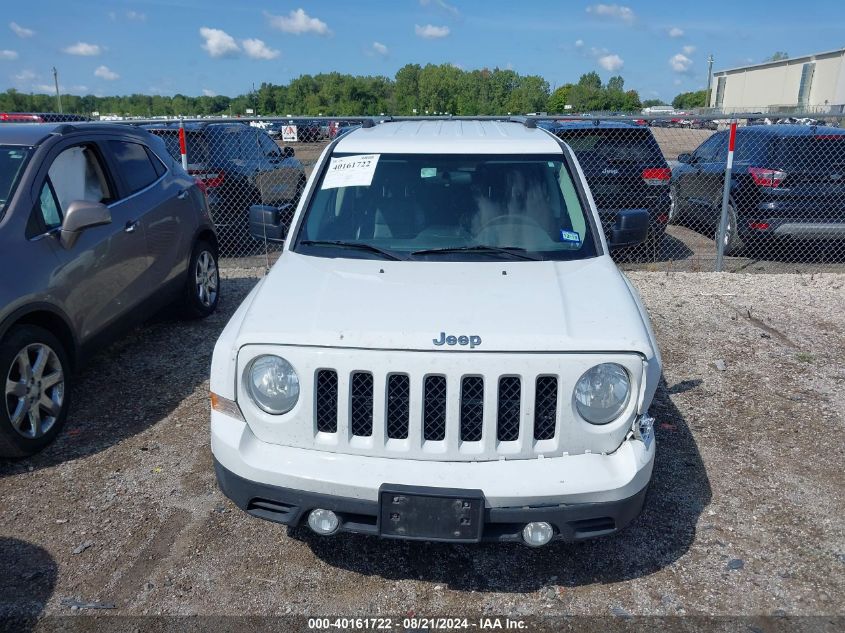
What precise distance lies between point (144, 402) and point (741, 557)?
3941mm

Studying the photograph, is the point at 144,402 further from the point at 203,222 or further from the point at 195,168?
the point at 195,168

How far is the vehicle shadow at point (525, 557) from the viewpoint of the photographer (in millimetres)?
3266

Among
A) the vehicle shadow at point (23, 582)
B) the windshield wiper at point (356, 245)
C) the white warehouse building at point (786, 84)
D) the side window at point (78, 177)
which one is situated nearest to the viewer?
the vehicle shadow at point (23, 582)

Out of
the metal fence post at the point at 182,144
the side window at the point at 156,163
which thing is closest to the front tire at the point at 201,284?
the side window at the point at 156,163

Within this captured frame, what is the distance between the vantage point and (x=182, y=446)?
14.5 ft

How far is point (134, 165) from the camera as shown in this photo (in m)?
5.72

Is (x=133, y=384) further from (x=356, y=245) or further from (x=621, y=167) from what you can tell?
(x=621, y=167)

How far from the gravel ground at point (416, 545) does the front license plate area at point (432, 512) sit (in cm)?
53

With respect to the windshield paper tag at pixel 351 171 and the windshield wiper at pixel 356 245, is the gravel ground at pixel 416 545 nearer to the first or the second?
the windshield wiper at pixel 356 245

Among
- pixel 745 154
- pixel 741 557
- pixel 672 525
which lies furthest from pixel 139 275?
pixel 745 154

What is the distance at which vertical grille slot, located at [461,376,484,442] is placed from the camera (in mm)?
2824

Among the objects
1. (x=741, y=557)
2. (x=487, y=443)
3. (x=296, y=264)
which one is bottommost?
(x=741, y=557)

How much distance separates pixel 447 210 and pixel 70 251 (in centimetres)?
247

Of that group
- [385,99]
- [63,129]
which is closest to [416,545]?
[63,129]
